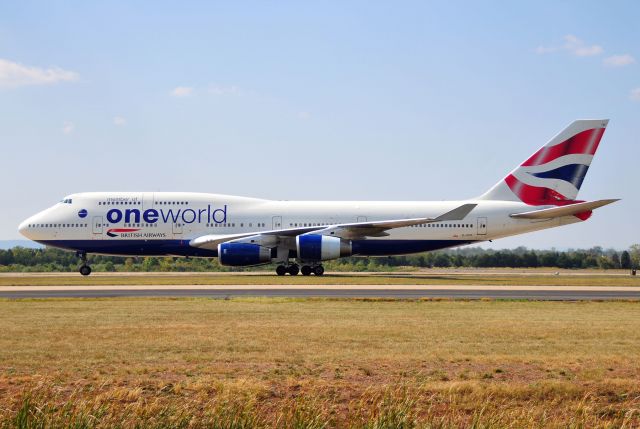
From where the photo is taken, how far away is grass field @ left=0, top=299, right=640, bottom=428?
Answer: 10414 millimetres

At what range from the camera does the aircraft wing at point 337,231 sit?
42531mm

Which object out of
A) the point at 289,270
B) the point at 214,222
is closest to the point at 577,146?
the point at 289,270

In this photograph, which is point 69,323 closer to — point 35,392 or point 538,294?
point 35,392

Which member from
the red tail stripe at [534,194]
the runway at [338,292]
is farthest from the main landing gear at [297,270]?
the red tail stripe at [534,194]

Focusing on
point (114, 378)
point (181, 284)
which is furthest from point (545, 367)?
point (181, 284)

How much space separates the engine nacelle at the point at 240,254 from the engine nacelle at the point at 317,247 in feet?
6.77

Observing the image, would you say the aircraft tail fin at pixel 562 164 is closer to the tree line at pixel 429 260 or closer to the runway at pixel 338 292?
the runway at pixel 338 292

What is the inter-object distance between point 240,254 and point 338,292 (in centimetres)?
1345

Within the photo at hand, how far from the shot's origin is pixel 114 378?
42.3 feet

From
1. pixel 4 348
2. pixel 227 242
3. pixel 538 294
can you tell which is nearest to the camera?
pixel 4 348

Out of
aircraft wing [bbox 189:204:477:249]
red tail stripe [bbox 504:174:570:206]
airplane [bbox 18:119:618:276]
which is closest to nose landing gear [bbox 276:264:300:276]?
airplane [bbox 18:119:618:276]

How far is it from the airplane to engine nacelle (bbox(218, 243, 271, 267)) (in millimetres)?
1821

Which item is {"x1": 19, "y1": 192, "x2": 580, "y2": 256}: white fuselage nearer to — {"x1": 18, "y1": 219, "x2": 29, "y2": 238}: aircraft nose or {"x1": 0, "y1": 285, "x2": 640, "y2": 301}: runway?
{"x1": 18, "y1": 219, "x2": 29, "y2": 238}: aircraft nose

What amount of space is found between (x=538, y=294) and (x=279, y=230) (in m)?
18.1
